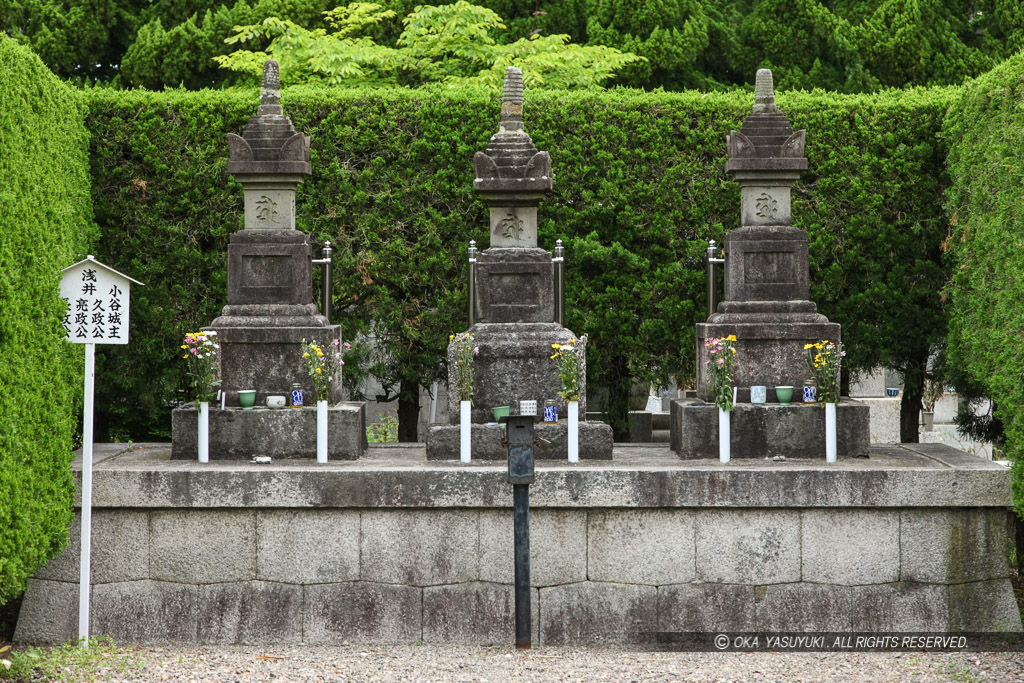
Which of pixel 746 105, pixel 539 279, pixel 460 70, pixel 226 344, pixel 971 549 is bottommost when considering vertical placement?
pixel 971 549

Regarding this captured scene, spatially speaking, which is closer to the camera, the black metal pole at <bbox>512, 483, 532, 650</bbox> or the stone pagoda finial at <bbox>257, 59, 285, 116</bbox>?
the black metal pole at <bbox>512, 483, 532, 650</bbox>

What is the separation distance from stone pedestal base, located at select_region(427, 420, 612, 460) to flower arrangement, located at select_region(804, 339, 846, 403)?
167 centimetres

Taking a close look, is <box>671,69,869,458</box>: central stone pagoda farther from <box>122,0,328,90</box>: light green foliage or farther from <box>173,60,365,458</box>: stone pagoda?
<box>122,0,328,90</box>: light green foliage

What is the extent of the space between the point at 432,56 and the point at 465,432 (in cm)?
665

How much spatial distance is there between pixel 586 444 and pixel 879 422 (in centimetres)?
784

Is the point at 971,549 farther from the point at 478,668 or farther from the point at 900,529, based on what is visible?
the point at 478,668

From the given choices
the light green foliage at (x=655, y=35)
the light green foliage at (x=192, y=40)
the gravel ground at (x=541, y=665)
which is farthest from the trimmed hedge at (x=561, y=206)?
the light green foliage at (x=192, y=40)

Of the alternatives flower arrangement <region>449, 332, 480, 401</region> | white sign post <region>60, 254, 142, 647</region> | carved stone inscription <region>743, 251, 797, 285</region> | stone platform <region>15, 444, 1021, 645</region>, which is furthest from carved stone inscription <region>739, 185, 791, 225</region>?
white sign post <region>60, 254, 142, 647</region>

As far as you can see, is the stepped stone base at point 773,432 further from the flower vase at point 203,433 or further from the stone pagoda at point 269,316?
the flower vase at point 203,433

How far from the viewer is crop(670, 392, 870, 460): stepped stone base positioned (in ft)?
24.8

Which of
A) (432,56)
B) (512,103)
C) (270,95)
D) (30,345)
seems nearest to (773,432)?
(512,103)

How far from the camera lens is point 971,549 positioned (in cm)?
659

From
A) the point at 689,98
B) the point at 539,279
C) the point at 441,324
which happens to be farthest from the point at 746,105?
the point at 441,324

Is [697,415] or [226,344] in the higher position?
[226,344]
